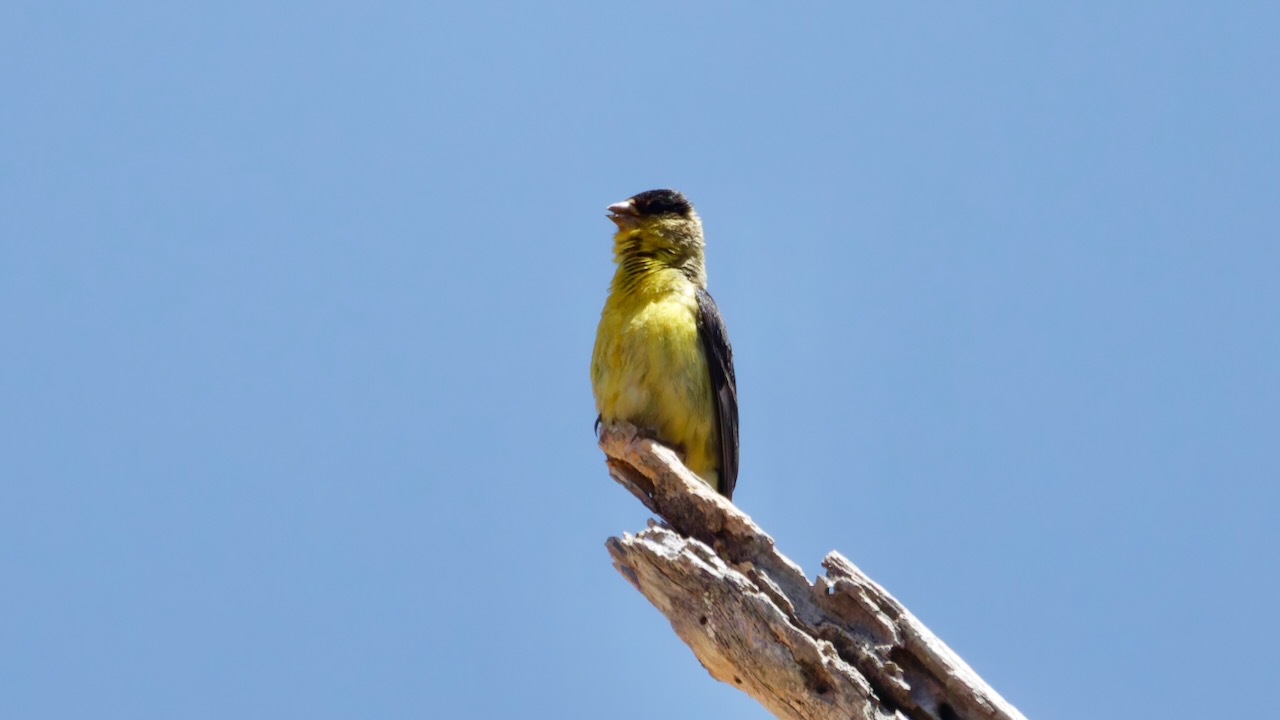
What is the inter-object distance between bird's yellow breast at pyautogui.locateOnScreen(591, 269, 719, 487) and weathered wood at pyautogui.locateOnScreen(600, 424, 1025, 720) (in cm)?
166

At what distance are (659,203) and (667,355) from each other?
157 cm

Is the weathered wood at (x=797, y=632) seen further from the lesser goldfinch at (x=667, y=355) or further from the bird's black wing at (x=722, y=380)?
the bird's black wing at (x=722, y=380)

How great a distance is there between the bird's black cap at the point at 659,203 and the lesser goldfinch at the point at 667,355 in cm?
7

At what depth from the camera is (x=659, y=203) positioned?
8.88 metres

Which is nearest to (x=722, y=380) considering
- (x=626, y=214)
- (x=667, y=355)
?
(x=667, y=355)

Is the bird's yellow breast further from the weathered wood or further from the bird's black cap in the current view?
the weathered wood

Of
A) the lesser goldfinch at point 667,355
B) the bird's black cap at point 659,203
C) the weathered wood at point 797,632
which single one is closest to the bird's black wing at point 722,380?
the lesser goldfinch at point 667,355

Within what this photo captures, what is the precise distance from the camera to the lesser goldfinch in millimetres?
7809

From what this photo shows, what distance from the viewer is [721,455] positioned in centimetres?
821

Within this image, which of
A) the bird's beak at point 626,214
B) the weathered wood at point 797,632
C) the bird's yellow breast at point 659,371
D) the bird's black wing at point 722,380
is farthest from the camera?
the bird's beak at point 626,214

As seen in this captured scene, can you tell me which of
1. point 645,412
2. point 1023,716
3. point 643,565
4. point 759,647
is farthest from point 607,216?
point 1023,716

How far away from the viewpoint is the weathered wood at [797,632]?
5434 mm

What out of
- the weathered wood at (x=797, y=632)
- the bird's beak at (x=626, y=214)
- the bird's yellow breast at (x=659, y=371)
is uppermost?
the bird's beak at (x=626, y=214)

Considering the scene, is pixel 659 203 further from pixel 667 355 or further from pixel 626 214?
pixel 667 355
